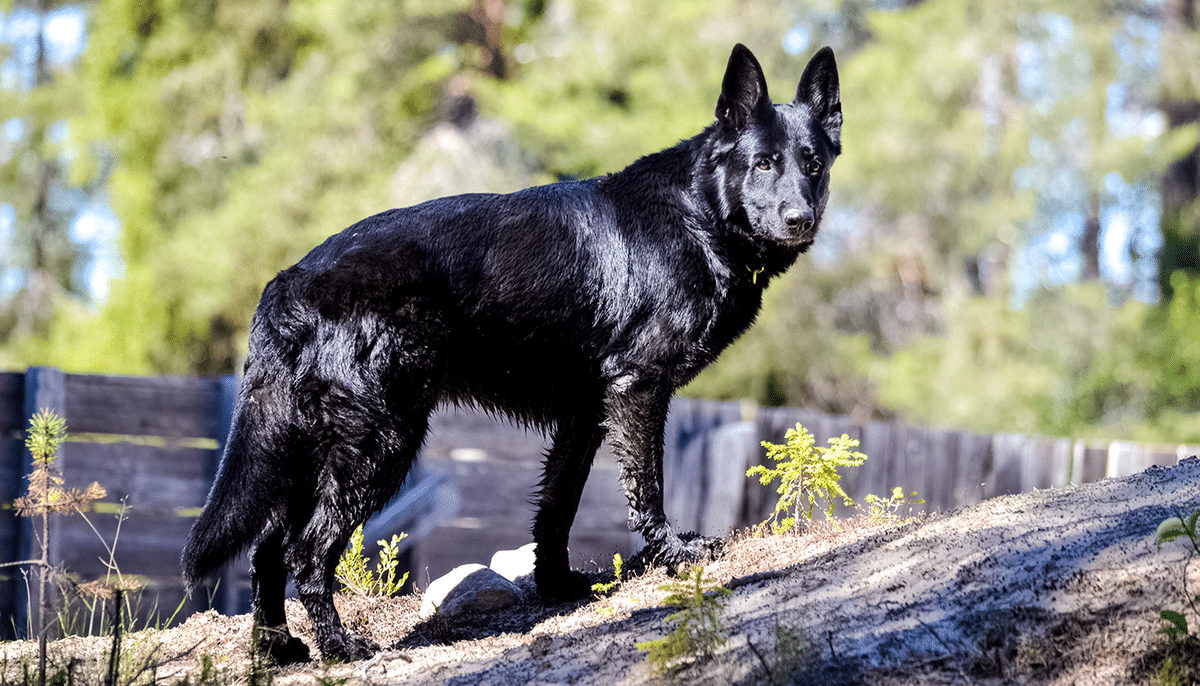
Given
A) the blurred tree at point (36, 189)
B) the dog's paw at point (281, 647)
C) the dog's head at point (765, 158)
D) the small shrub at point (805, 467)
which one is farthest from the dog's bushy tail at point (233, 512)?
the blurred tree at point (36, 189)

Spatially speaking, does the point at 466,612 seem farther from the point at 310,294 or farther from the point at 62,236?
the point at 62,236

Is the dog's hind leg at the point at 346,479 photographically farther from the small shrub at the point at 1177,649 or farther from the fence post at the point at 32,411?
the fence post at the point at 32,411

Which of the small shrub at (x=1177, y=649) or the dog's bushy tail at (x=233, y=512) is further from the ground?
the dog's bushy tail at (x=233, y=512)

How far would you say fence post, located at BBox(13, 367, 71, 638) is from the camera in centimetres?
570

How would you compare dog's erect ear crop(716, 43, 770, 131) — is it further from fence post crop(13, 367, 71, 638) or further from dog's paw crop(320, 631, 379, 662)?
fence post crop(13, 367, 71, 638)

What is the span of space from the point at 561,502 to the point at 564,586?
1.35 feet

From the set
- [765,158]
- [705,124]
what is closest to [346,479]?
[765,158]

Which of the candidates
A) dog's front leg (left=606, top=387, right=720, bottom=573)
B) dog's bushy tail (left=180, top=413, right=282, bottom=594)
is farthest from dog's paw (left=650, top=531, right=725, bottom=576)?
dog's bushy tail (left=180, top=413, right=282, bottom=594)

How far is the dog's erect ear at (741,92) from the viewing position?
4.27 m

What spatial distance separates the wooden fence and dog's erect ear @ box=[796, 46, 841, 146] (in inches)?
86.8

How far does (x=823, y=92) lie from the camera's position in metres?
4.52

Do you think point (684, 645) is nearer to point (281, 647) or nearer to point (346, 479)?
point (346, 479)

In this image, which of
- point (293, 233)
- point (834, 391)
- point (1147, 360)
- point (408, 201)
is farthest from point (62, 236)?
point (1147, 360)

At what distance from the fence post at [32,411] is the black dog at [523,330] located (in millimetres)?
2926
